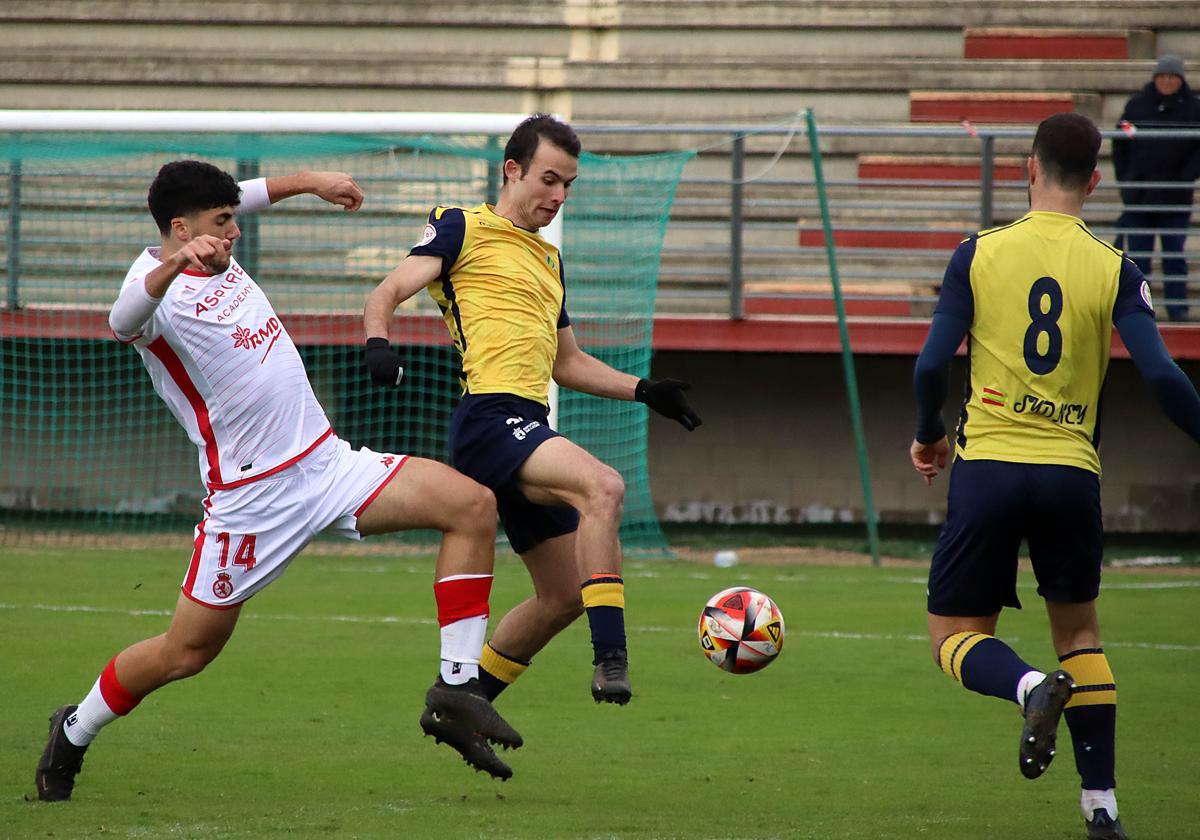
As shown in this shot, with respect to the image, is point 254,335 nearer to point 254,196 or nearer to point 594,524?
point 254,196

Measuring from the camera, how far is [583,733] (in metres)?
6.96

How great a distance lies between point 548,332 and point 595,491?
812 millimetres

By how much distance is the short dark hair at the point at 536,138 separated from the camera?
6.00 m

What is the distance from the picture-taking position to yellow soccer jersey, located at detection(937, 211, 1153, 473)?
16.6 feet

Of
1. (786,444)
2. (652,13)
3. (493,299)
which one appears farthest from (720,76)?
(493,299)

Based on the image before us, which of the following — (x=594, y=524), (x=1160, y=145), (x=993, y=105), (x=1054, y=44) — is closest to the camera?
(x=594, y=524)

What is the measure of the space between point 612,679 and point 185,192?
7.02ft

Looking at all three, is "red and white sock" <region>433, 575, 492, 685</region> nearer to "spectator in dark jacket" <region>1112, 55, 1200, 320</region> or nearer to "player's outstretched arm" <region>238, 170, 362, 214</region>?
"player's outstretched arm" <region>238, 170, 362, 214</region>

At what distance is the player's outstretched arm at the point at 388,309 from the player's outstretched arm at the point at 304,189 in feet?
1.09

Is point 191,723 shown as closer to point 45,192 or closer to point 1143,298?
point 1143,298

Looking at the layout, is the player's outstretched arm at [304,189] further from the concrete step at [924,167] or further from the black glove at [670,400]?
the concrete step at [924,167]

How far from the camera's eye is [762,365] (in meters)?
15.3

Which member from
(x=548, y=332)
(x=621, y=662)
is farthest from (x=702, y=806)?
(x=548, y=332)

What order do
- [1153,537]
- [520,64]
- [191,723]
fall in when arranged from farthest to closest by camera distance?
[520,64]
[1153,537]
[191,723]
